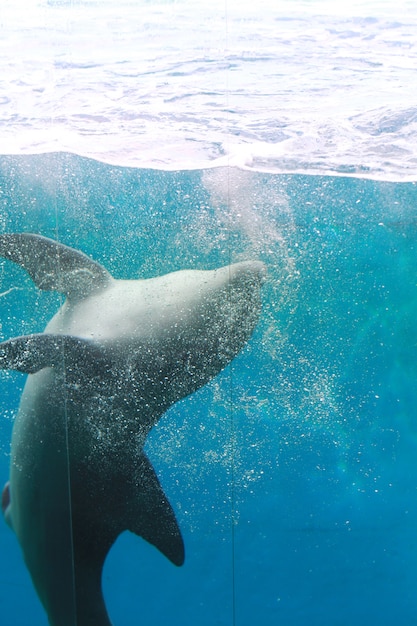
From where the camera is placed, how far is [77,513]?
143 inches

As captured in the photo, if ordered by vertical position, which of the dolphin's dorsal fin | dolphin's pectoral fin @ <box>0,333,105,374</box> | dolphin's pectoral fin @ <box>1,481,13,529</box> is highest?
the dolphin's dorsal fin

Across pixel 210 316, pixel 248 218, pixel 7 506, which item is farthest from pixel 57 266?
pixel 7 506

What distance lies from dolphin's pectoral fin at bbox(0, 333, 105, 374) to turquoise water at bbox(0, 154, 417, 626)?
56 cm

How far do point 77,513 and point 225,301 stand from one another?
1.82 metres

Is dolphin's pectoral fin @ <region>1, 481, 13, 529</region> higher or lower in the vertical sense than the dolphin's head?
lower

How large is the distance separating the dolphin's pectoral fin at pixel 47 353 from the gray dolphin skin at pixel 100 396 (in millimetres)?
13

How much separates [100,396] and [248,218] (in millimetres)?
1617

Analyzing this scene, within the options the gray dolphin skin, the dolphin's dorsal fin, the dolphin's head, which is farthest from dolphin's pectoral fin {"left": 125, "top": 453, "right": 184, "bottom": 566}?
the dolphin's dorsal fin

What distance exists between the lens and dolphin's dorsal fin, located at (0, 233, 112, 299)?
136 inches

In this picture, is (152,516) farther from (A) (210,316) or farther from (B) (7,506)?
(A) (210,316)

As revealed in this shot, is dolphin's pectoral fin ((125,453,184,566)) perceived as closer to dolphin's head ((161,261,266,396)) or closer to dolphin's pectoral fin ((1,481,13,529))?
dolphin's head ((161,261,266,396))

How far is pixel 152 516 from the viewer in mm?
3500

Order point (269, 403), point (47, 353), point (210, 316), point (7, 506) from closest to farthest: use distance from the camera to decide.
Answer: point (47, 353)
point (210, 316)
point (7, 506)
point (269, 403)

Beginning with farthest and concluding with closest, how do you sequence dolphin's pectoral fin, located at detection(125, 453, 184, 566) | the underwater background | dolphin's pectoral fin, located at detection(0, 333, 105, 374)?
the underwater background < dolphin's pectoral fin, located at detection(125, 453, 184, 566) < dolphin's pectoral fin, located at detection(0, 333, 105, 374)
